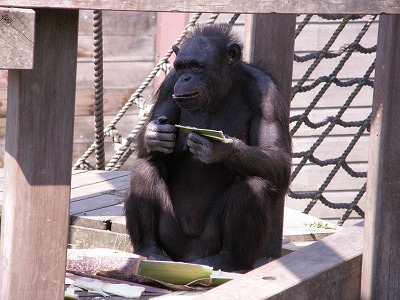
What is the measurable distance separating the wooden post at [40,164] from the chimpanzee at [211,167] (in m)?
1.18

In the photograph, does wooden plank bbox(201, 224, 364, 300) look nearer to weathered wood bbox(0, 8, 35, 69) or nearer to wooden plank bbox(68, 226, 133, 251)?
weathered wood bbox(0, 8, 35, 69)

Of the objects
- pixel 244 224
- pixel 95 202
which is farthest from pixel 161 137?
pixel 95 202

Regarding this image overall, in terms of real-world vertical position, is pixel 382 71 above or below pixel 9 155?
above

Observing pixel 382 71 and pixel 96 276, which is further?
pixel 96 276

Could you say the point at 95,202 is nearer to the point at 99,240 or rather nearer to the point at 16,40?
the point at 99,240

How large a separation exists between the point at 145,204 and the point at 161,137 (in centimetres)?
33

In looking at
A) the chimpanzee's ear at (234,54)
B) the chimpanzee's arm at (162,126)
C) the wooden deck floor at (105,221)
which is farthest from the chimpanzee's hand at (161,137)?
the wooden deck floor at (105,221)

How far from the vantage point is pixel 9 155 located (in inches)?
87.7

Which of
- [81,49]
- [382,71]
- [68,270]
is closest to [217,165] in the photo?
[68,270]

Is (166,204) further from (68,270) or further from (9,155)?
(9,155)

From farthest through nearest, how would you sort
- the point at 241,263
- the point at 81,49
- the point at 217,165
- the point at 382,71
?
the point at 81,49 < the point at 217,165 < the point at 241,263 < the point at 382,71

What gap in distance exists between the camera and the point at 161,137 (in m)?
3.41

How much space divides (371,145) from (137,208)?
112 centimetres

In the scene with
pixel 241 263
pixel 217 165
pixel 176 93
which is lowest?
pixel 241 263
